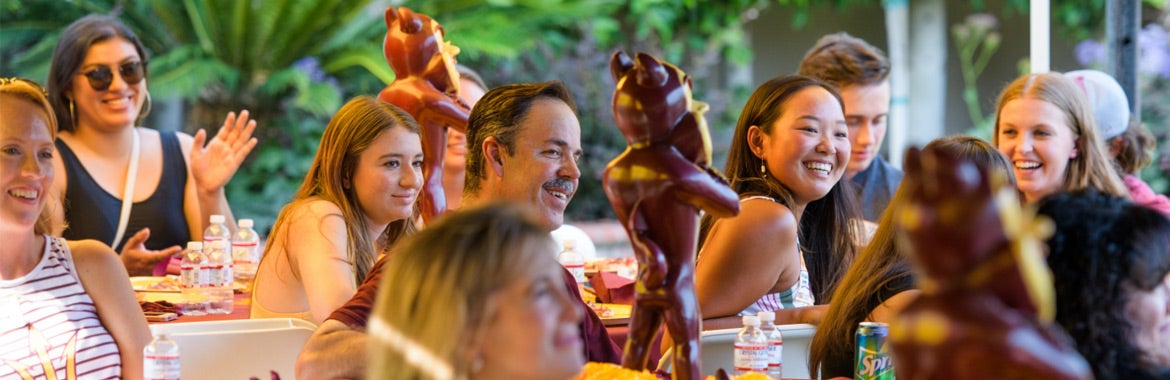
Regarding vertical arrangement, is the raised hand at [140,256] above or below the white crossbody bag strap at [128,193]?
below

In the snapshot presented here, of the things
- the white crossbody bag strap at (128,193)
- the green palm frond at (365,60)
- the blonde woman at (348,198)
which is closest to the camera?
the blonde woman at (348,198)

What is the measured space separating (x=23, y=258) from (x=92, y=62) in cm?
208

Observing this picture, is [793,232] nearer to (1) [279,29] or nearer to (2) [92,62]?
(2) [92,62]

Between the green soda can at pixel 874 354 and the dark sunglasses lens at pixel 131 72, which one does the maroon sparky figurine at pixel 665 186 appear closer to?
the green soda can at pixel 874 354

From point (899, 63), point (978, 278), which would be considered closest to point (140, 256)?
point (978, 278)

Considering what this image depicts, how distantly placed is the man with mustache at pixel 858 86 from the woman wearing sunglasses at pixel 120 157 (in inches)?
85.4

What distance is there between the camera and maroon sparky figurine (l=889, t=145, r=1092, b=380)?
130cm

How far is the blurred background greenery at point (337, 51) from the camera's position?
323 inches

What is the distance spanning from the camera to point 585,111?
9203mm

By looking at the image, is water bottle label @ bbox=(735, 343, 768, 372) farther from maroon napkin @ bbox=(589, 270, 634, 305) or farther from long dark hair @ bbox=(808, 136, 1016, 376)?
maroon napkin @ bbox=(589, 270, 634, 305)

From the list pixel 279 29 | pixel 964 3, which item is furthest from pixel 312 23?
pixel 964 3

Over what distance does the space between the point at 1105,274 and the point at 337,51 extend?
24.1ft

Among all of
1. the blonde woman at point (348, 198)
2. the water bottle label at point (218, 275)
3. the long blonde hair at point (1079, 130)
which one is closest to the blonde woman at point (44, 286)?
the blonde woman at point (348, 198)

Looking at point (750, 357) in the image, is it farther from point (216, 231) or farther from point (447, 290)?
point (216, 231)
